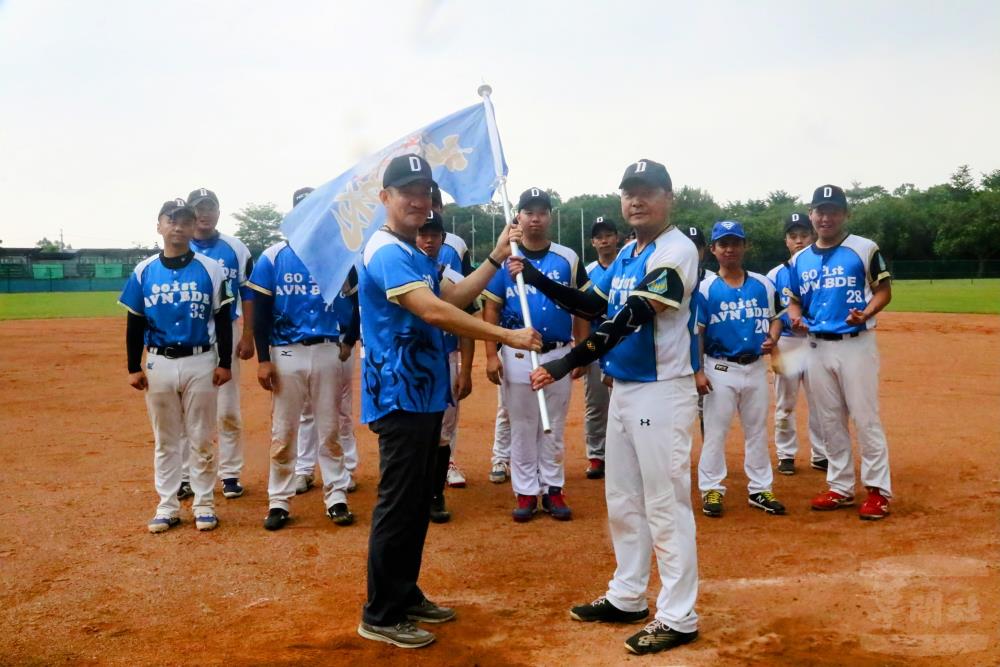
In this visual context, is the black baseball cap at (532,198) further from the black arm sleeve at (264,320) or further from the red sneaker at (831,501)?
the red sneaker at (831,501)

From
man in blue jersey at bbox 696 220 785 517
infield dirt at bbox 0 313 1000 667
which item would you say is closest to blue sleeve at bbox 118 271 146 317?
infield dirt at bbox 0 313 1000 667

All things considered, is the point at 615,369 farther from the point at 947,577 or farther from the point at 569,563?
the point at 947,577

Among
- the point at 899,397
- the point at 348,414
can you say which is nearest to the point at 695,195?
the point at 899,397

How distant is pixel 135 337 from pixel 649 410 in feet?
14.1

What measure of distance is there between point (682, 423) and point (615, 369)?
0.46 metres

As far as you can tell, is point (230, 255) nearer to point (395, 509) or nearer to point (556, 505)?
point (556, 505)

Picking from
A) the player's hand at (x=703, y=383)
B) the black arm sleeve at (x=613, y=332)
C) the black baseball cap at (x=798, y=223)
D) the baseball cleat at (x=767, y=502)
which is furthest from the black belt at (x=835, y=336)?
the black arm sleeve at (x=613, y=332)

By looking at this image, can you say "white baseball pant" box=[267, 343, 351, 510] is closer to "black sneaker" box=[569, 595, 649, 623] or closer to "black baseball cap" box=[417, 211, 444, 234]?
"black baseball cap" box=[417, 211, 444, 234]

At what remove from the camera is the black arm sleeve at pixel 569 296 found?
15.2ft

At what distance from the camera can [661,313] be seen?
4.25 meters

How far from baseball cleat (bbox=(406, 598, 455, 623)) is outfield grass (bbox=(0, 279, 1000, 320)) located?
27438 mm

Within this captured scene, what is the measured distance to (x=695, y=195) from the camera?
9100 centimetres

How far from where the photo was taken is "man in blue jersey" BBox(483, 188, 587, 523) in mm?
6457

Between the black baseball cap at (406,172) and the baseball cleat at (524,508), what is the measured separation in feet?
10.1
